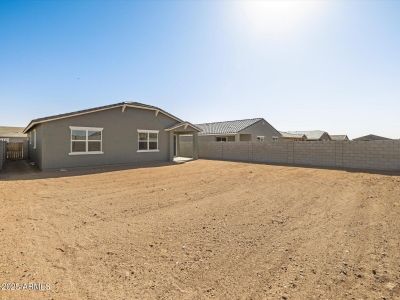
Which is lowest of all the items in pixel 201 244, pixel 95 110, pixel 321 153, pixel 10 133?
pixel 201 244

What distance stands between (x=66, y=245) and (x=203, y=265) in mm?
2464

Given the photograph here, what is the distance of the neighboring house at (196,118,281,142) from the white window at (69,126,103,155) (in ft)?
49.4

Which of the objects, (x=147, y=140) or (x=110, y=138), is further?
(x=147, y=140)

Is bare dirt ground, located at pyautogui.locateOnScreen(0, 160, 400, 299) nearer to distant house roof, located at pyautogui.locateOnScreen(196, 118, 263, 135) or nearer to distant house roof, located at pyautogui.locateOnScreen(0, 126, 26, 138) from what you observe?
distant house roof, located at pyautogui.locateOnScreen(196, 118, 263, 135)

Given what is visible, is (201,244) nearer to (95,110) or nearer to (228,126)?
(95,110)

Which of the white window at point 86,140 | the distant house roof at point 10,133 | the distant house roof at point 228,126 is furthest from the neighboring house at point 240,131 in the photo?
A: the distant house roof at point 10,133

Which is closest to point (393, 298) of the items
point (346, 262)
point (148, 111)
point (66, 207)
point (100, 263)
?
point (346, 262)

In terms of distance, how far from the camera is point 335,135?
56250 millimetres

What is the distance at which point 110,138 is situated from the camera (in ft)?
54.2

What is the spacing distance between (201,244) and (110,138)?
1354 cm

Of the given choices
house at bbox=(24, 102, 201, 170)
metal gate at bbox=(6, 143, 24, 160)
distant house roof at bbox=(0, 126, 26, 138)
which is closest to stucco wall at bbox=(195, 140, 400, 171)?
house at bbox=(24, 102, 201, 170)

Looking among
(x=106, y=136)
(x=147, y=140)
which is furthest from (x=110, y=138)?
(x=147, y=140)

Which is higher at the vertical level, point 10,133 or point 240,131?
point 10,133

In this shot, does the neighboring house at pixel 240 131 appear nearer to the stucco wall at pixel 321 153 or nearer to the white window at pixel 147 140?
the stucco wall at pixel 321 153
